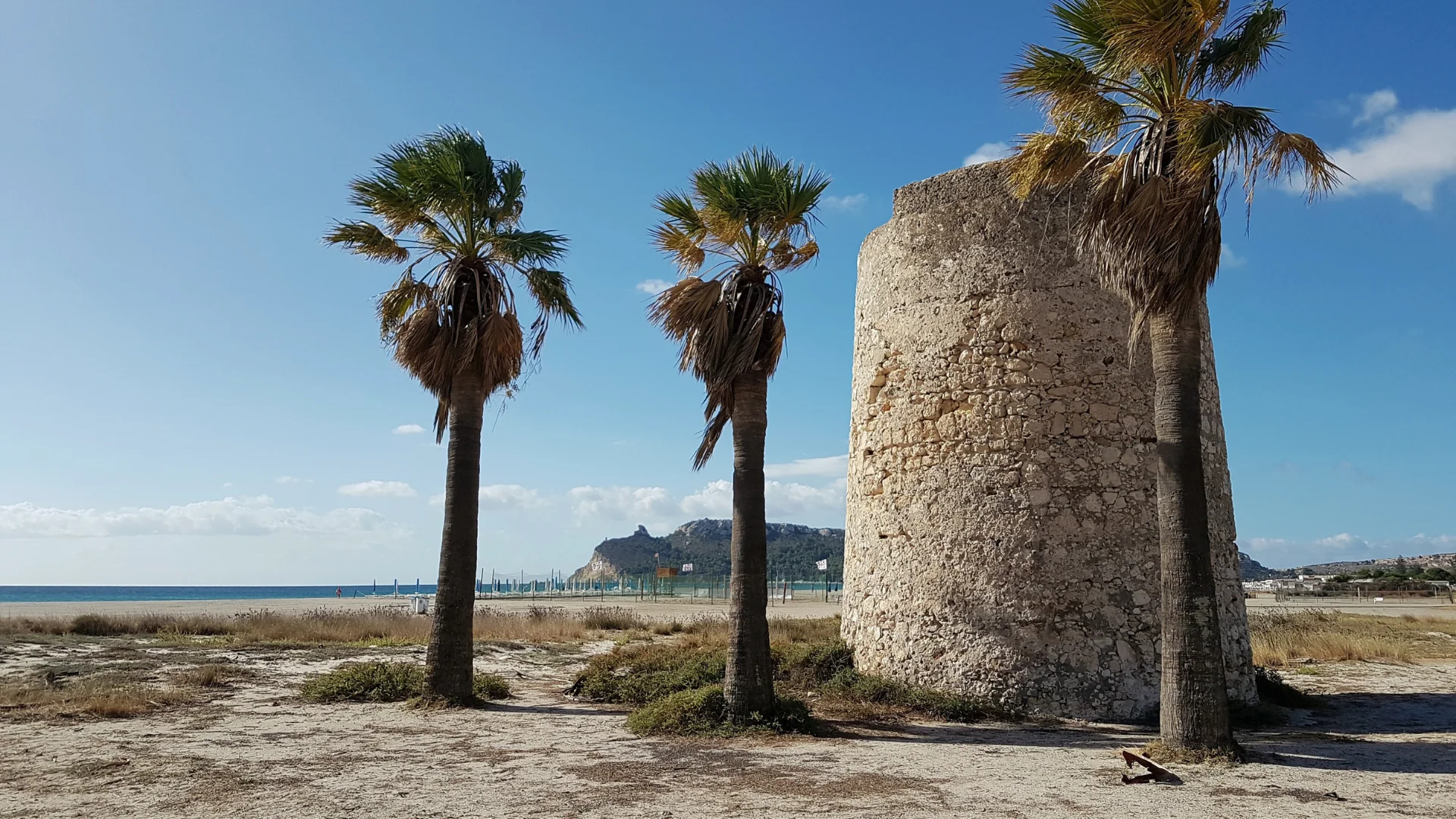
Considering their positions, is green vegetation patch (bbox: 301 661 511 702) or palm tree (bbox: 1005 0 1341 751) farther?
green vegetation patch (bbox: 301 661 511 702)

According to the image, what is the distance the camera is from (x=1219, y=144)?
8.02m

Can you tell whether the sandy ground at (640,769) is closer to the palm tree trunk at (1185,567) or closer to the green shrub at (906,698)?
the green shrub at (906,698)

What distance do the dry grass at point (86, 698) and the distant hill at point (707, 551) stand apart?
369ft

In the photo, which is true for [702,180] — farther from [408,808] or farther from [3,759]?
[3,759]

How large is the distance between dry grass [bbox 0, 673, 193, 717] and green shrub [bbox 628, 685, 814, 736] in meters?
5.90

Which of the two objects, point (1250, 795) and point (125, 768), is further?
point (125, 768)

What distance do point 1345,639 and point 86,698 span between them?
852 inches

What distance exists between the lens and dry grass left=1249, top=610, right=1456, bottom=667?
1752 centimetres

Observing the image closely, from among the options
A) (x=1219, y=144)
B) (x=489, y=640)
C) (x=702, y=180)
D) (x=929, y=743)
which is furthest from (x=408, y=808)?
(x=489, y=640)

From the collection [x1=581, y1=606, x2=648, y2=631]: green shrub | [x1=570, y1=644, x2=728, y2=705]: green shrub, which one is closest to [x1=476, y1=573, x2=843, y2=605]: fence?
[x1=581, y1=606, x2=648, y2=631]: green shrub

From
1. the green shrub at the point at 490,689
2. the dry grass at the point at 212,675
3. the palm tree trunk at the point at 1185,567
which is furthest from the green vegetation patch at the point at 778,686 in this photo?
the dry grass at the point at 212,675

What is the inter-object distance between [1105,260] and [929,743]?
490cm

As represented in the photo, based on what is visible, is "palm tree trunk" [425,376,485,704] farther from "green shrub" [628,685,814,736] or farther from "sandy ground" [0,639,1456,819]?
"green shrub" [628,685,814,736]

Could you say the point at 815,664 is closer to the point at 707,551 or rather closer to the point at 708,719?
the point at 708,719
